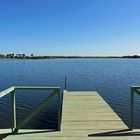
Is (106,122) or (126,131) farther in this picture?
(106,122)

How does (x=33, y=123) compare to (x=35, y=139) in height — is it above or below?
below

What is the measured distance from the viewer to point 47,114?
12898 mm

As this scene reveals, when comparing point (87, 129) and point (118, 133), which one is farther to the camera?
point (87, 129)

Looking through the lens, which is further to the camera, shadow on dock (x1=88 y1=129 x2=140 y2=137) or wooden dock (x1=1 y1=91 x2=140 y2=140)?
shadow on dock (x1=88 y1=129 x2=140 y2=137)

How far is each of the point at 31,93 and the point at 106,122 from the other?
11181 millimetres

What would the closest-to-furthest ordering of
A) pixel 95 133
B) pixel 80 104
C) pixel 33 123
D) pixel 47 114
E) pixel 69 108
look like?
pixel 95 133, pixel 69 108, pixel 80 104, pixel 33 123, pixel 47 114

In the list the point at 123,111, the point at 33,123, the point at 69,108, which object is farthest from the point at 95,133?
the point at 123,111

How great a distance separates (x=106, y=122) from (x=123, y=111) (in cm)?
639

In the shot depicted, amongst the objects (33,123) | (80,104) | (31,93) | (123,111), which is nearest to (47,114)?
(33,123)

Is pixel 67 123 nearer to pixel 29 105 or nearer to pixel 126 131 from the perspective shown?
pixel 126 131

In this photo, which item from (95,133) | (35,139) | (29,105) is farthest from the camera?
(29,105)

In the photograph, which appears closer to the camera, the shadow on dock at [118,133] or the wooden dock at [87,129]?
the wooden dock at [87,129]

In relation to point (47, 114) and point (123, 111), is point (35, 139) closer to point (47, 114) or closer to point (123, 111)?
point (47, 114)

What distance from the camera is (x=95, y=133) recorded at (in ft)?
21.2
